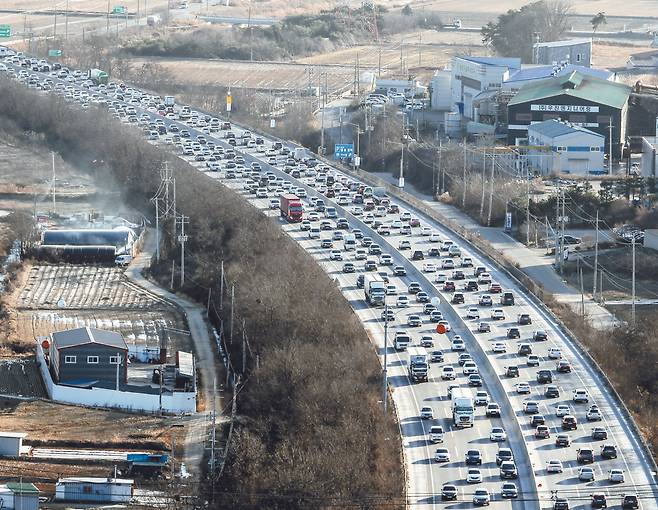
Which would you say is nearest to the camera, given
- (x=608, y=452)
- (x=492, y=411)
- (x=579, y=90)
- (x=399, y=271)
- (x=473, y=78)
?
(x=608, y=452)

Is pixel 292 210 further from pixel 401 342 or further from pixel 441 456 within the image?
pixel 441 456

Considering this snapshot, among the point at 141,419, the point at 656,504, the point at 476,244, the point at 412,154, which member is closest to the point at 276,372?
the point at 141,419

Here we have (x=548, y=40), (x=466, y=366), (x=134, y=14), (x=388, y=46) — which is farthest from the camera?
(x=134, y=14)

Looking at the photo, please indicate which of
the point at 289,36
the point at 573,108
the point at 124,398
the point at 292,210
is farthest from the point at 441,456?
the point at 289,36

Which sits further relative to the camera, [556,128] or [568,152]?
[556,128]

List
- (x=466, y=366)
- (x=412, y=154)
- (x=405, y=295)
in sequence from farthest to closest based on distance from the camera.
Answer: (x=412, y=154)
(x=405, y=295)
(x=466, y=366)

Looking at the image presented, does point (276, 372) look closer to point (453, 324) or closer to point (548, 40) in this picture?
point (453, 324)

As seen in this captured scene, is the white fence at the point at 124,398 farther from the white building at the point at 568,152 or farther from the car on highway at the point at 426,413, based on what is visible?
the white building at the point at 568,152

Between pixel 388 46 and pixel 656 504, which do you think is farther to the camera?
pixel 388 46
